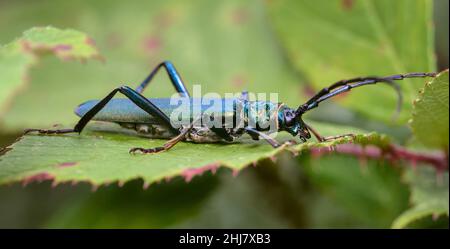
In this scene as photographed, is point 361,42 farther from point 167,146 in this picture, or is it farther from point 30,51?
point 30,51

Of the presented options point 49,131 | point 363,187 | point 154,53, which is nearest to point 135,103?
point 49,131

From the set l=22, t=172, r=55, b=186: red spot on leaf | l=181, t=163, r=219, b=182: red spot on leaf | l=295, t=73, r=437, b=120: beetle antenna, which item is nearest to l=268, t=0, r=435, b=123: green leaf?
l=295, t=73, r=437, b=120: beetle antenna

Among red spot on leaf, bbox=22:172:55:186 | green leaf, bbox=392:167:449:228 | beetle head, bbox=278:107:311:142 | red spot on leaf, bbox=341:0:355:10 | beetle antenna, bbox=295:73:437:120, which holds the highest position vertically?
red spot on leaf, bbox=341:0:355:10

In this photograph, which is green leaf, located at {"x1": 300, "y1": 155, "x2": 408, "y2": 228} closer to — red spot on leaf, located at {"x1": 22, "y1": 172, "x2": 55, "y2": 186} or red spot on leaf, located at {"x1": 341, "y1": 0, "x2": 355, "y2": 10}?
red spot on leaf, located at {"x1": 341, "y1": 0, "x2": 355, "y2": 10}

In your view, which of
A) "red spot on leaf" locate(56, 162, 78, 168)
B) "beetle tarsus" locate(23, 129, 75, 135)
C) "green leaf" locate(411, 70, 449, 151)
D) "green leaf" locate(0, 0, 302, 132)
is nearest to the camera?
"red spot on leaf" locate(56, 162, 78, 168)

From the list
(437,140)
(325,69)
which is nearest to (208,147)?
(437,140)

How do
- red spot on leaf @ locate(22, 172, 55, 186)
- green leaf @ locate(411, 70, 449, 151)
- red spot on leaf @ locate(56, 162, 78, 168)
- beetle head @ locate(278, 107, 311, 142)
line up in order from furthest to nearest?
beetle head @ locate(278, 107, 311, 142) → green leaf @ locate(411, 70, 449, 151) → red spot on leaf @ locate(56, 162, 78, 168) → red spot on leaf @ locate(22, 172, 55, 186)
